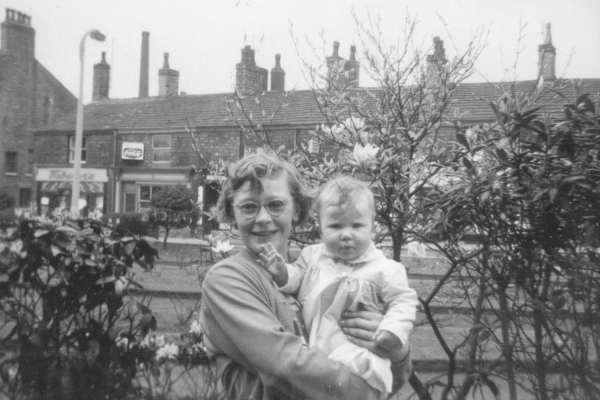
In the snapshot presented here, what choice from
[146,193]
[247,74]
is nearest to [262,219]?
[247,74]

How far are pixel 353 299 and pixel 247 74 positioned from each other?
2.35 m

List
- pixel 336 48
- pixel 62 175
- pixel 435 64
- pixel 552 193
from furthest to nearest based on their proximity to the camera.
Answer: pixel 62 175, pixel 336 48, pixel 435 64, pixel 552 193

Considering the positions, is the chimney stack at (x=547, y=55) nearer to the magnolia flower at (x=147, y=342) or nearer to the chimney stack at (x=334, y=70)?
the chimney stack at (x=334, y=70)

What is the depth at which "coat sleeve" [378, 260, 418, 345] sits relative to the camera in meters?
1.76

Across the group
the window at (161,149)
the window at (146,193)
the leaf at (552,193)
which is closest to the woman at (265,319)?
the leaf at (552,193)

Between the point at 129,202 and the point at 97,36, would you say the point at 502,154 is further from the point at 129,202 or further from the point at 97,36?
the point at 129,202

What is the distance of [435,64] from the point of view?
3.32m

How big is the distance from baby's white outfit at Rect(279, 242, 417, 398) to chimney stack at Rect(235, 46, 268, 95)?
6.64 ft

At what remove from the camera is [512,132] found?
2252 millimetres

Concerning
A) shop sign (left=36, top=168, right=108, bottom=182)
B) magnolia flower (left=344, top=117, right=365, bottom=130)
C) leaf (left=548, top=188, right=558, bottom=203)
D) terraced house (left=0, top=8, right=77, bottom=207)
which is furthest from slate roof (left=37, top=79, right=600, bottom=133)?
leaf (left=548, top=188, right=558, bottom=203)

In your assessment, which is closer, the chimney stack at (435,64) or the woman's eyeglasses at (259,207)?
the woman's eyeglasses at (259,207)

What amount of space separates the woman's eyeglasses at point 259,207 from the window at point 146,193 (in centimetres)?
369

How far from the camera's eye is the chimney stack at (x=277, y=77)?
3797 millimetres

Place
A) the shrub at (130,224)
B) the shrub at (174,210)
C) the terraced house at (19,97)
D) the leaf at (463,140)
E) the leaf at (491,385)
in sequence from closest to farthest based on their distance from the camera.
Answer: the leaf at (463,140), the leaf at (491,385), the terraced house at (19,97), the shrub at (130,224), the shrub at (174,210)
